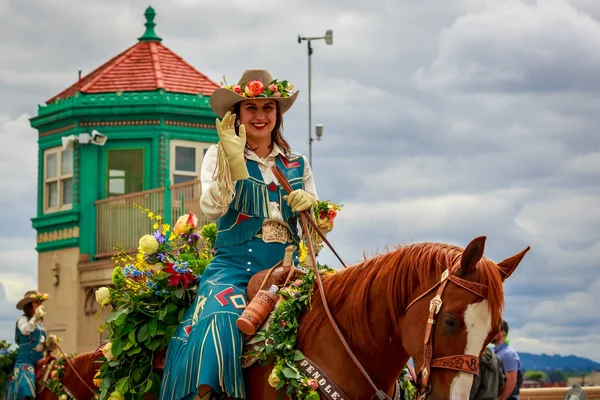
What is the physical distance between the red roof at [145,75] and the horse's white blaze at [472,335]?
67.6ft

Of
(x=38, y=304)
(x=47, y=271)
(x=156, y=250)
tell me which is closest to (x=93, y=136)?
(x=47, y=271)

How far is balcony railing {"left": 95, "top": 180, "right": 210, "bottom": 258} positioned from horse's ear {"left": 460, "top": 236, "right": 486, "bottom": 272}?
55.3ft

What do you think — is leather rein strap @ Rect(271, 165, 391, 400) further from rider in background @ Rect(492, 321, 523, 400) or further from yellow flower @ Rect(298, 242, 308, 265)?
rider in background @ Rect(492, 321, 523, 400)

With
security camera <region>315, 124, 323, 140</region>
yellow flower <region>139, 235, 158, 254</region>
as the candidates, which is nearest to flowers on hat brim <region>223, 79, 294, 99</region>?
yellow flower <region>139, 235, 158, 254</region>

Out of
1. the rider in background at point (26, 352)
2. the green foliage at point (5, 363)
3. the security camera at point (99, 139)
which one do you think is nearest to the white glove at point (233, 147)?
the rider in background at point (26, 352)

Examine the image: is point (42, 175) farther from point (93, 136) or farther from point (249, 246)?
point (249, 246)

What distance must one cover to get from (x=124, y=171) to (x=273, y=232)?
61.9ft

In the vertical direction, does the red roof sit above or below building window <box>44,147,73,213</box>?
above

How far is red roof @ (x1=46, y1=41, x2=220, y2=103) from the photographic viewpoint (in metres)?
26.3

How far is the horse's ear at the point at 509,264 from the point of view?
6070mm

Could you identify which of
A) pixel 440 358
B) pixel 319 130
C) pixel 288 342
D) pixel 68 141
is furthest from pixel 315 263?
pixel 68 141

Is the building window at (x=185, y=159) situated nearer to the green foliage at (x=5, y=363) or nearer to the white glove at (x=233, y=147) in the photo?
the green foliage at (x=5, y=363)

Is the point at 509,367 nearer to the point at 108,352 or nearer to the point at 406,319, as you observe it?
the point at 108,352

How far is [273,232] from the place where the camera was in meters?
7.34
